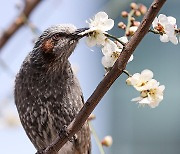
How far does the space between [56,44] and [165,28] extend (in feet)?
3.47

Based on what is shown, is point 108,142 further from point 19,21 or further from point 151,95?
point 19,21

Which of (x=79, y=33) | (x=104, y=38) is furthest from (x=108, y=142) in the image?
(x=104, y=38)

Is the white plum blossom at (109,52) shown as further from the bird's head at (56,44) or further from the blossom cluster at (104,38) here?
the bird's head at (56,44)

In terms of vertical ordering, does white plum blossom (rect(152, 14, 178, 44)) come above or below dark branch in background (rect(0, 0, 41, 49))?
below

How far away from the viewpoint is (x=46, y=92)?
4.25 metres

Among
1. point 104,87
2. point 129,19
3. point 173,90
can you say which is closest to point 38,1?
point 129,19

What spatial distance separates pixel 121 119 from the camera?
1574 cm

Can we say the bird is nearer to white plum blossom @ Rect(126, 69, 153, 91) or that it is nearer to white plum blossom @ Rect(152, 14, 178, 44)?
white plum blossom @ Rect(126, 69, 153, 91)

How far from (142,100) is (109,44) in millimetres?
274

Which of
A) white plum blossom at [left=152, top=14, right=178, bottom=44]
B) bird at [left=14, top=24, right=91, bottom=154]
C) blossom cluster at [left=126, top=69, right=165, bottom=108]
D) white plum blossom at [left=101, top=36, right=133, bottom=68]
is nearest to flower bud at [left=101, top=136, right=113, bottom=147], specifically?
bird at [left=14, top=24, right=91, bottom=154]

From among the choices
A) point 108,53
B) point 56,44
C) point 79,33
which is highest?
point 56,44

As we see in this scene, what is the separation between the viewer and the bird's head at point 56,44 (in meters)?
3.95

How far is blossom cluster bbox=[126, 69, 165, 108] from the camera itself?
127 inches

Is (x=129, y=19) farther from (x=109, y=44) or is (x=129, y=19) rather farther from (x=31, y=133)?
(x=31, y=133)
